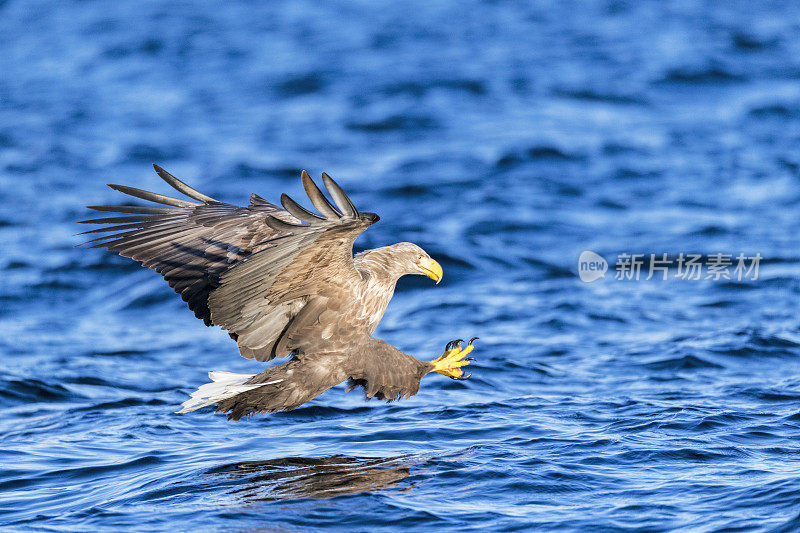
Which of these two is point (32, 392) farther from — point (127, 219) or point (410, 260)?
point (410, 260)

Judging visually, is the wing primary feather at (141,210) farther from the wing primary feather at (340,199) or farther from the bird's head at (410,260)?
the wing primary feather at (340,199)

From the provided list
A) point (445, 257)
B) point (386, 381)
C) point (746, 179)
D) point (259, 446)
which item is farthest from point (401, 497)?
point (746, 179)

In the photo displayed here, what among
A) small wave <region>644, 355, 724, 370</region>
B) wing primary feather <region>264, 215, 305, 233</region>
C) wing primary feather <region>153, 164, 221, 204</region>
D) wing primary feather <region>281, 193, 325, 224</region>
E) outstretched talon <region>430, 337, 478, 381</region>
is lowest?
outstretched talon <region>430, 337, 478, 381</region>

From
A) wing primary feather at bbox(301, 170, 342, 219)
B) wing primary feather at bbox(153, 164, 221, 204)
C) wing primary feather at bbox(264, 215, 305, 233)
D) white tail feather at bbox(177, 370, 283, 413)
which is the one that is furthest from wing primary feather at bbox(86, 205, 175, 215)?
wing primary feather at bbox(301, 170, 342, 219)

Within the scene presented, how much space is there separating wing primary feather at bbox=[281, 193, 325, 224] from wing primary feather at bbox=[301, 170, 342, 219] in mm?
61

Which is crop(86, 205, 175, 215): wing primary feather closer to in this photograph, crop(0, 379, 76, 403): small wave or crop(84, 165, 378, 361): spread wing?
crop(84, 165, 378, 361): spread wing

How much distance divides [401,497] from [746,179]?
10.1 metres

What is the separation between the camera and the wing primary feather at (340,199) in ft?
14.1

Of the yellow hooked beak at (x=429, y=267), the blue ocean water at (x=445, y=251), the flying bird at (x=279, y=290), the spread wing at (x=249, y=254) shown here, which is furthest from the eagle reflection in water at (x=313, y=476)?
the yellow hooked beak at (x=429, y=267)

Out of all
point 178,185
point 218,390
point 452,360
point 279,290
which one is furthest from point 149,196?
point 452,360

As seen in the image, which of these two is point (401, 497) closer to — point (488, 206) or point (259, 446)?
point (259, 446)

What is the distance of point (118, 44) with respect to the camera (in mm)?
20297

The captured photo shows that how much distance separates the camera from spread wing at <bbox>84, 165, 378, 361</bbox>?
4.76 metres

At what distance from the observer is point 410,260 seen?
5.98 m
